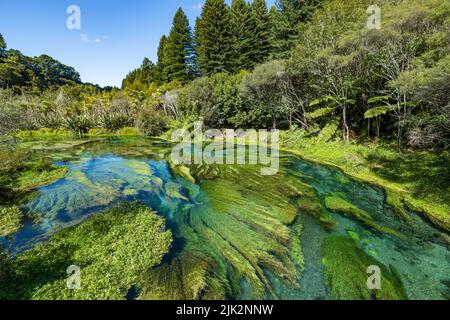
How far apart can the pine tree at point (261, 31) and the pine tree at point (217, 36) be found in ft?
13.2

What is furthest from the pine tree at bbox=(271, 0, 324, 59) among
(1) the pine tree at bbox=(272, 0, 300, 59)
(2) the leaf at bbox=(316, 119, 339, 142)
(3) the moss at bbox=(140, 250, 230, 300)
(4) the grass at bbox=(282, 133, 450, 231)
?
(3) the moss at bbox=(140, 250, 230, 300)

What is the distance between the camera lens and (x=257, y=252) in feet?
16.1


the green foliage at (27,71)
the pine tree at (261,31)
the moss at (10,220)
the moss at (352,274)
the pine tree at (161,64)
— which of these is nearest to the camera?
the moss at (352,274)

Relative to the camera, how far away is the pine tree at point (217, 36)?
3328 cm

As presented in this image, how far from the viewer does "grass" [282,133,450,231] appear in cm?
664

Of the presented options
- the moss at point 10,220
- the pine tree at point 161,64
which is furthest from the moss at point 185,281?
the pine tree at point 161,64

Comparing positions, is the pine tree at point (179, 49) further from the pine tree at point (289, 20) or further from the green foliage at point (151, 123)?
the pine tree at point (289, 20)

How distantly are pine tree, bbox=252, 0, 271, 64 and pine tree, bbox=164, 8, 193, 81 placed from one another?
46.9ft

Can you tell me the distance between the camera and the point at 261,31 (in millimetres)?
32094

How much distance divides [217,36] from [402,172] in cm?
3235

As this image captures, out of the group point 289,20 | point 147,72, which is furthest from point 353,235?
point 147,72

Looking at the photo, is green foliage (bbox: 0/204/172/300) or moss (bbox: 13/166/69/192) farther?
moss (bbox: 13/166/69/192)

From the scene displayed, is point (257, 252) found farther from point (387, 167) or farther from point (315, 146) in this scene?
point (315, 146)

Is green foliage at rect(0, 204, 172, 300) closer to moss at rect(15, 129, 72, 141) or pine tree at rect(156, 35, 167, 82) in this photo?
moss at rect(15, 129, 72, 141)
